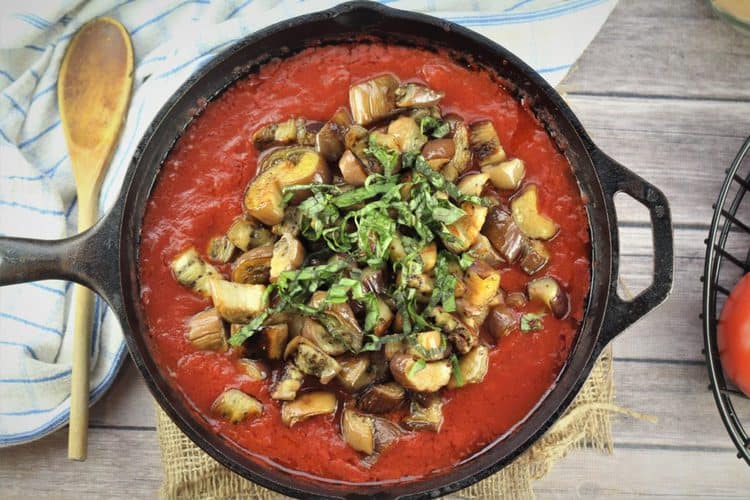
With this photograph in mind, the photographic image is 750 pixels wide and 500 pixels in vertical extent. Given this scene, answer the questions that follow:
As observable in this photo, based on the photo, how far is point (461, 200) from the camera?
212cm

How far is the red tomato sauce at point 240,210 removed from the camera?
84.3 inches

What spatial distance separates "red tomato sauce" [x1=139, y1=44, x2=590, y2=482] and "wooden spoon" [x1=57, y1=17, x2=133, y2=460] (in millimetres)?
661

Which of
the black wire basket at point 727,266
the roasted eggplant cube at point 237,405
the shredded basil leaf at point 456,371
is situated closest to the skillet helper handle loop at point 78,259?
the roasted eggplant cube at point 237,405

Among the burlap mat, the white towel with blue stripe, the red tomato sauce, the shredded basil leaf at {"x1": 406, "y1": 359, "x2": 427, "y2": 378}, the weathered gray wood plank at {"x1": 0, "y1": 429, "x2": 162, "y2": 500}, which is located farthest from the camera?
the weathered gray wood plank at {"x1": 0, "y1": 429, "x2": 162, "y2": 500}

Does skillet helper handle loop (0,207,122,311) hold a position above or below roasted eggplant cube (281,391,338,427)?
above

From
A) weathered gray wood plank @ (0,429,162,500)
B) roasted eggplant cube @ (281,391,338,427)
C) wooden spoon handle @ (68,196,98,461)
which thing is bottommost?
weathered gray wood plank @ (0,429,162,500)

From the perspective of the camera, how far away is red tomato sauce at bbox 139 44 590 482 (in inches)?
84.3

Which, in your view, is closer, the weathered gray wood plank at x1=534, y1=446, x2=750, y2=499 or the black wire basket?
the black wire basket

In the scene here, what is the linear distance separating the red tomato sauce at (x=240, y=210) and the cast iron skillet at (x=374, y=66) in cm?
3

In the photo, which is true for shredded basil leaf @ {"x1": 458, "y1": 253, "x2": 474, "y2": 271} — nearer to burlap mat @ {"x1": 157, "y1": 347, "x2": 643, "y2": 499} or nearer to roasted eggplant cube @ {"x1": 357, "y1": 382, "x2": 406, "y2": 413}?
roasted eggplant cube @ {"x1": 357, "y1": 382, "x2": 406, "y2": 413}

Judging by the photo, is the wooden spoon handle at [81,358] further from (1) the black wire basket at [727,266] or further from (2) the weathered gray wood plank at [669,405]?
(1) the black wire basket at [727,266]

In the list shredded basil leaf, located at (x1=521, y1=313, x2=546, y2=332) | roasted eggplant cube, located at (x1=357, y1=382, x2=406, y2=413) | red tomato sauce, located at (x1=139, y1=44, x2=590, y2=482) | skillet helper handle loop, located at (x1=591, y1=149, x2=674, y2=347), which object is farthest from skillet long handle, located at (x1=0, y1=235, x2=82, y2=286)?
skillet helper handle loop, located at (x1=591, y1=149, x2=674, y2=347)

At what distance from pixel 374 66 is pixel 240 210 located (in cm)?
58

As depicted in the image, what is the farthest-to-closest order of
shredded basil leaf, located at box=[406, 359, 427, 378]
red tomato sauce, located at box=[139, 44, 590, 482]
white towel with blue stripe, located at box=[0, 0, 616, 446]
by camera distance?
white towel with blue stripe, located at box=[0, 0, 616, 446]
red tomato sauce, located at box=[139, 44, 590, 482]
shredded basil leaf, located at box=[406, 359, 427, 378]
